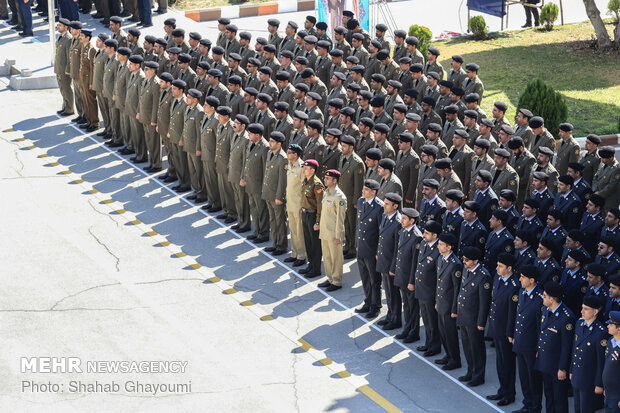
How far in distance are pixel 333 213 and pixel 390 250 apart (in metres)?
1.11

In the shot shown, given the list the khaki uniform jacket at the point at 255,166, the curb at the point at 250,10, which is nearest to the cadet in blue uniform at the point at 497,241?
the khaki uniform jacket at the point at 255,166

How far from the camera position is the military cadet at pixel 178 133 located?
16406mm

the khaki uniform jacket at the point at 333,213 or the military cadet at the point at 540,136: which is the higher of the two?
the military cadet at the point at 540,136

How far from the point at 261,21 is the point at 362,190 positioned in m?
13.2

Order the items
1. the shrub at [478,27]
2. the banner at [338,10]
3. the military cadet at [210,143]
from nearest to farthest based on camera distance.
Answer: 1. the military cadet at [210,143]
2. the banner at [338,10]
3. the shrub at [478,27]

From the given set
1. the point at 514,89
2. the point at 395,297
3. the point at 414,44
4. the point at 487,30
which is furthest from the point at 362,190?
the point at 487,30

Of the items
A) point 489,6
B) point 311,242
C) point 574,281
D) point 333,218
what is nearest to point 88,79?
point 311,242

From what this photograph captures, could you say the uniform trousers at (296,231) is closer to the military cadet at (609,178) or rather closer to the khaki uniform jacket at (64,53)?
the military cadet at (609,178)

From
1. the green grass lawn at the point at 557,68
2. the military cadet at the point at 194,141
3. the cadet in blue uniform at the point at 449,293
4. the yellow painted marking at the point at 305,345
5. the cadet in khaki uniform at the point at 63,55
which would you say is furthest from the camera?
the green grass lawn at the point at 557,68

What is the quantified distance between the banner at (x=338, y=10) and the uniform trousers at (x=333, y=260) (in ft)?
27.9

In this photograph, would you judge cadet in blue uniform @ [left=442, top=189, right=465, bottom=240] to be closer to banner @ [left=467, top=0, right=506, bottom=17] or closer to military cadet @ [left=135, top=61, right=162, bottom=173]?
military cadet @ [left=135, top=61, right=162, bottom=173]

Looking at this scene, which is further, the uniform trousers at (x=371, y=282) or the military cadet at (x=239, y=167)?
the military cadet at (x=239, y=167)

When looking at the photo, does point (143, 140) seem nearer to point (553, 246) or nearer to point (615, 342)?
point (553, 246)

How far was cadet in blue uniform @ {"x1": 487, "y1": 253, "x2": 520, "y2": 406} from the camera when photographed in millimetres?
11000
